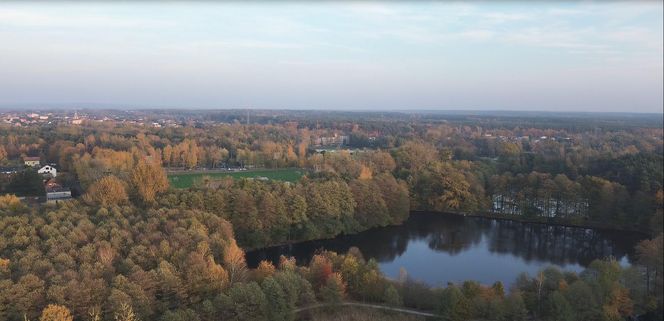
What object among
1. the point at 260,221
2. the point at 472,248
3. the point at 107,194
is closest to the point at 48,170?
the point at 107,194

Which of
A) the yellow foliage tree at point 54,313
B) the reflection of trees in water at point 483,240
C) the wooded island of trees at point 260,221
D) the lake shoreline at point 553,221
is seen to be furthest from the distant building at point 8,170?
the lake shoreline at point 553,221

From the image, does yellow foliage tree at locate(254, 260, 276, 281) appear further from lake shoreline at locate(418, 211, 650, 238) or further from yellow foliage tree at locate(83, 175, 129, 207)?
lake shoreline at locate(418, 211, 650, 238)

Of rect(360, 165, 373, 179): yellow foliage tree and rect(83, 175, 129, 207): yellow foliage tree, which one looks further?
rect(360, 165, 373, 179): yellow foliage tree

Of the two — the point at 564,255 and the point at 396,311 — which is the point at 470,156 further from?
the point at 396,311

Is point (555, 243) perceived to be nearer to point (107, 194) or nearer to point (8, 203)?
point (107, 194)

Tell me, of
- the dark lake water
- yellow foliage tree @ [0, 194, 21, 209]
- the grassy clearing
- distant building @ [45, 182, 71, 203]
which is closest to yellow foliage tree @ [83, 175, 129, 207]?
yellow foliage tree @ [0, 194, 21, 209]

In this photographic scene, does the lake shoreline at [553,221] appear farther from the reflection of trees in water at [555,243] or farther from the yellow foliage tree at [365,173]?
the yellow foliage tree at [365,173]
